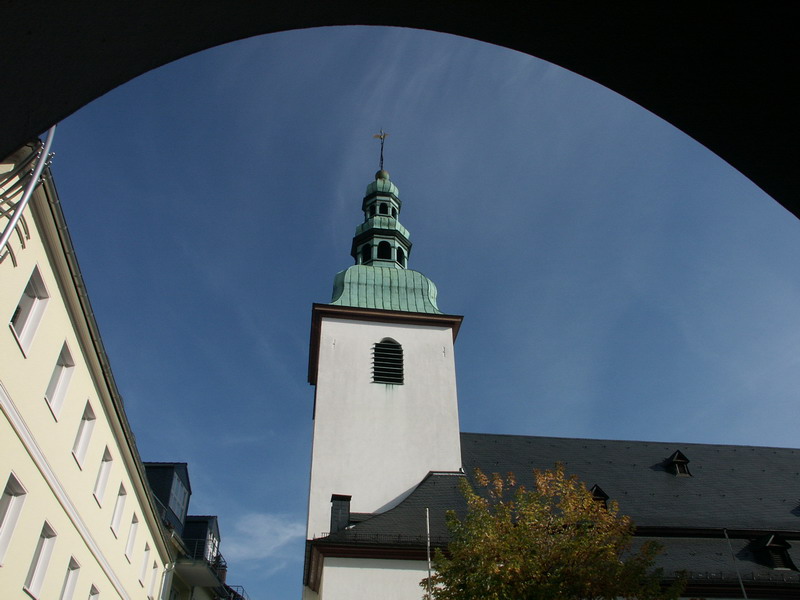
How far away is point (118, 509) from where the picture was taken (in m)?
16.6

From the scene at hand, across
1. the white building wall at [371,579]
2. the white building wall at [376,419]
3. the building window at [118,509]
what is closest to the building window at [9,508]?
the building window at [118,509]

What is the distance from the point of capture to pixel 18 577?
35.3 feet

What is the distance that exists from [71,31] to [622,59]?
1541mm

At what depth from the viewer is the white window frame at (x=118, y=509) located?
1620cm

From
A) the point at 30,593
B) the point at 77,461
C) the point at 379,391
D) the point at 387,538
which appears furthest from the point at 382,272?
the point at 30,593

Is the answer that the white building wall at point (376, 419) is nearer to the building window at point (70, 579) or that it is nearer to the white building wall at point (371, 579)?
the white building wall at point (371, 579)

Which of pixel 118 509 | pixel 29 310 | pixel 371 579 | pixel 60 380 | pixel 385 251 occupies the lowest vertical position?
pixel 371 579

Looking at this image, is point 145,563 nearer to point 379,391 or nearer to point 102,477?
point 102,477

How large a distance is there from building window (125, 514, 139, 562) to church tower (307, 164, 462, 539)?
492 centimetres

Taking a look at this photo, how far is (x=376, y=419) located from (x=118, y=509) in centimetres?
926

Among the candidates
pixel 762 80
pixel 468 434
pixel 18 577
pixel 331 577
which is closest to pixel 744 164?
pixel 762 80

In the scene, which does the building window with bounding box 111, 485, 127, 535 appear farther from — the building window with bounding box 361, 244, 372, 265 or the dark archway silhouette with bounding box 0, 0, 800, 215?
the dark archway silhouette with bounding box 0, 0, 800, 215

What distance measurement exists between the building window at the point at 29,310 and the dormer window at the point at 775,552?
20265mm

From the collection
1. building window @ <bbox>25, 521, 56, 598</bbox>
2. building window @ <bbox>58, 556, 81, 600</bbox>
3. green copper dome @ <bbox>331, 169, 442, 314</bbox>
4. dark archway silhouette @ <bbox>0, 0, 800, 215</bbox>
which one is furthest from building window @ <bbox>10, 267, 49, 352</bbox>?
green copper dome @ <bbox>331, 169, 442, 314</bbox>
